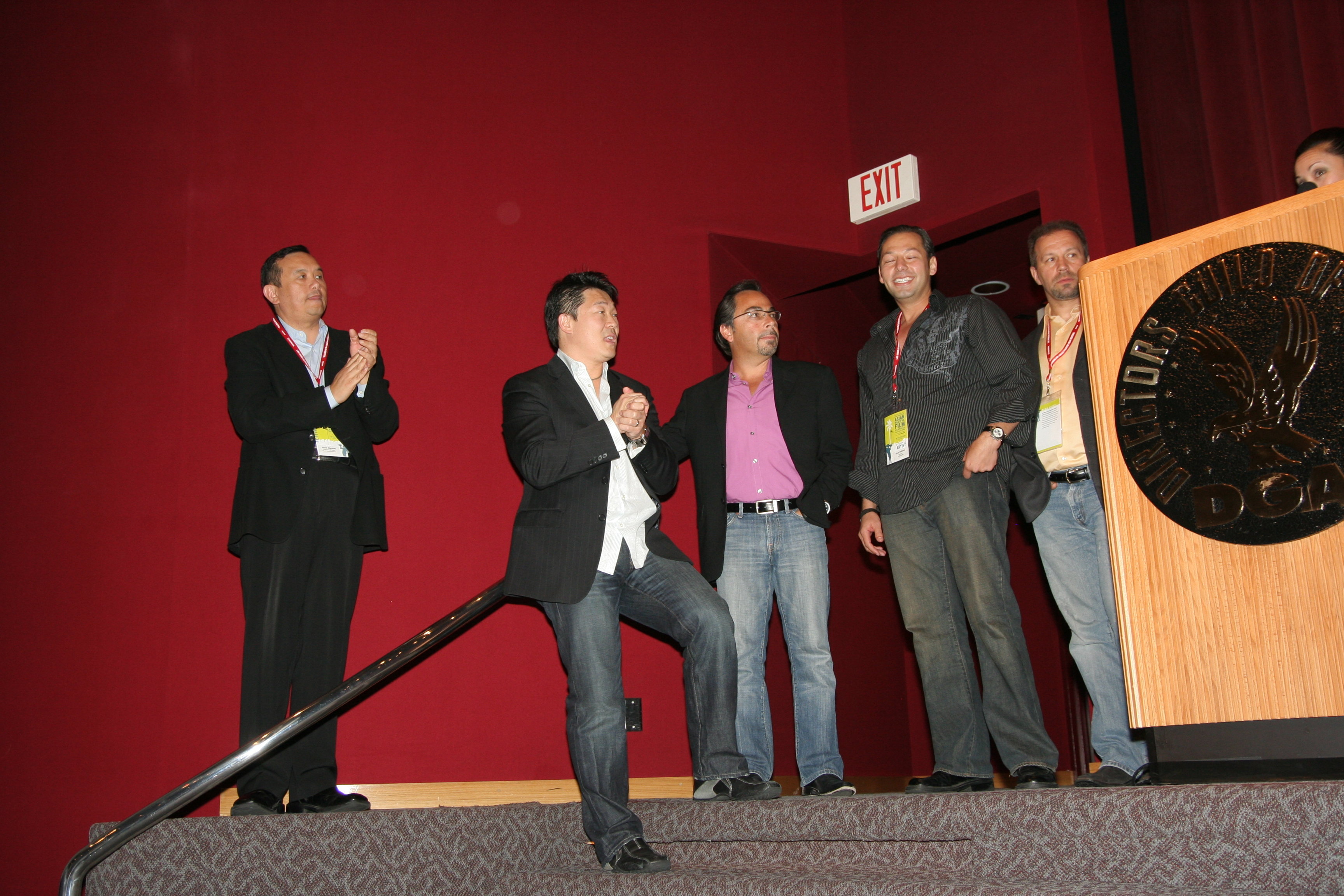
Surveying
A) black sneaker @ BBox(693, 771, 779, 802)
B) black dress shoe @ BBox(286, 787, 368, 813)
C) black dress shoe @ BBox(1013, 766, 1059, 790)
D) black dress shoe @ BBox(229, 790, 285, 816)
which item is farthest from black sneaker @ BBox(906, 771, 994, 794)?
black dress shoe @ BBox(229, 790, 285, 816)

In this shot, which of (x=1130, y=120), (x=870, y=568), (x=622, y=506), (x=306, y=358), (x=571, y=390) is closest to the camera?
(x=622, y=506)

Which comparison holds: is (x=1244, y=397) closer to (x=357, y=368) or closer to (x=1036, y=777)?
(x=1036, y=777)

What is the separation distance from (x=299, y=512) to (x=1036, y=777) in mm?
2141

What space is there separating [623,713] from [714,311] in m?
2.25

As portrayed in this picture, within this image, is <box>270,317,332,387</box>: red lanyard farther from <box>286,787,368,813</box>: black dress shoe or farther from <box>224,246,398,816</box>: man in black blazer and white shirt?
<box>286,787,368,813</box>: black dress shoe

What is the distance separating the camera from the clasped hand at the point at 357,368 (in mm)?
3029

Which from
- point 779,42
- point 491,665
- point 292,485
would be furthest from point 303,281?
point 779,42

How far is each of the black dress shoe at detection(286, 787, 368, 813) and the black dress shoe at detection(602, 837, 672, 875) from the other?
80cm

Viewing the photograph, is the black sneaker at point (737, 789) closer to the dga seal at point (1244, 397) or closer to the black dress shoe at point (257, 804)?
the black dress shoe at point (257, 804)

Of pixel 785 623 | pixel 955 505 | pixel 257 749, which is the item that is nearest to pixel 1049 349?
pixel 955 505

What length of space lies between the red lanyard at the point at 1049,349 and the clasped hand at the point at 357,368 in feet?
6.56

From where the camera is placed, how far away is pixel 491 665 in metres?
3.55

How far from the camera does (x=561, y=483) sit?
2.62 m

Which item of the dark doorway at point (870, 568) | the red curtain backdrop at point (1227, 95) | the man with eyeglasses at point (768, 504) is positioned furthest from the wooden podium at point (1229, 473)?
the dark doorway at point (870, 568)
